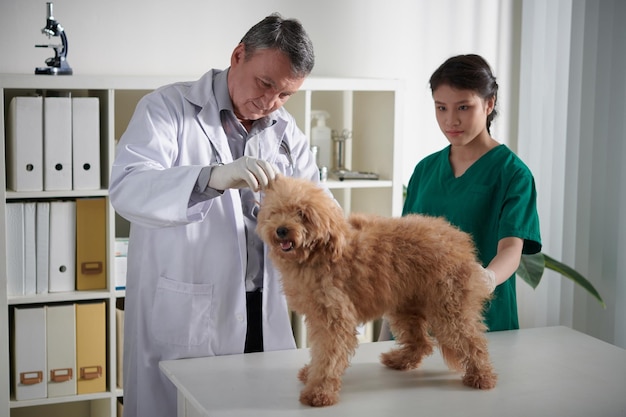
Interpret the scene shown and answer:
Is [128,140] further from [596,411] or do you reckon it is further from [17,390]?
[17,390]

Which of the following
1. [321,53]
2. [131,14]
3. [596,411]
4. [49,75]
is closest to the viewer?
[596,411]

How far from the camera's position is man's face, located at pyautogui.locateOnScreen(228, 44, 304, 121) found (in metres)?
1.85

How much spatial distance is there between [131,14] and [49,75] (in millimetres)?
609

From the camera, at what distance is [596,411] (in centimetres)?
159

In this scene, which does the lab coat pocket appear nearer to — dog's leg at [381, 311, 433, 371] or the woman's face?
dog's leg at [381, 311, 433, 371]

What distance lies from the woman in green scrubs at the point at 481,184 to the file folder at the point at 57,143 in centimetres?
132

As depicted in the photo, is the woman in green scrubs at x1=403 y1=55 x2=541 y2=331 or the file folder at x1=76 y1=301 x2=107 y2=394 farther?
the file folder at x1=76 y1=301 x2=107 y2=394

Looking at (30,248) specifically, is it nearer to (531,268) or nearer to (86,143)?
(86,143)

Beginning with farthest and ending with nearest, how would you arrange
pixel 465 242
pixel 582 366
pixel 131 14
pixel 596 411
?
pixel 131 14, pixel 582 366, pixel 465 242, pixel 596 411

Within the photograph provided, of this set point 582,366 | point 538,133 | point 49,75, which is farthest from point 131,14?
point 582,366

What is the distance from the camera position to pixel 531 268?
3.18 m

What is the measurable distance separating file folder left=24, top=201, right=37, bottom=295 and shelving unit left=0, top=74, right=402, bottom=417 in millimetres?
39

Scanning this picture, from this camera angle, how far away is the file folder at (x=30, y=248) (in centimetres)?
281

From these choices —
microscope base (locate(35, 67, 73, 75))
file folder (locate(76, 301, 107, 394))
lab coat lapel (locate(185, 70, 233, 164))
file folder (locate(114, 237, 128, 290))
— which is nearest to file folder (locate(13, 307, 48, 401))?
file folder (locate(76, 301, 107, 394))
